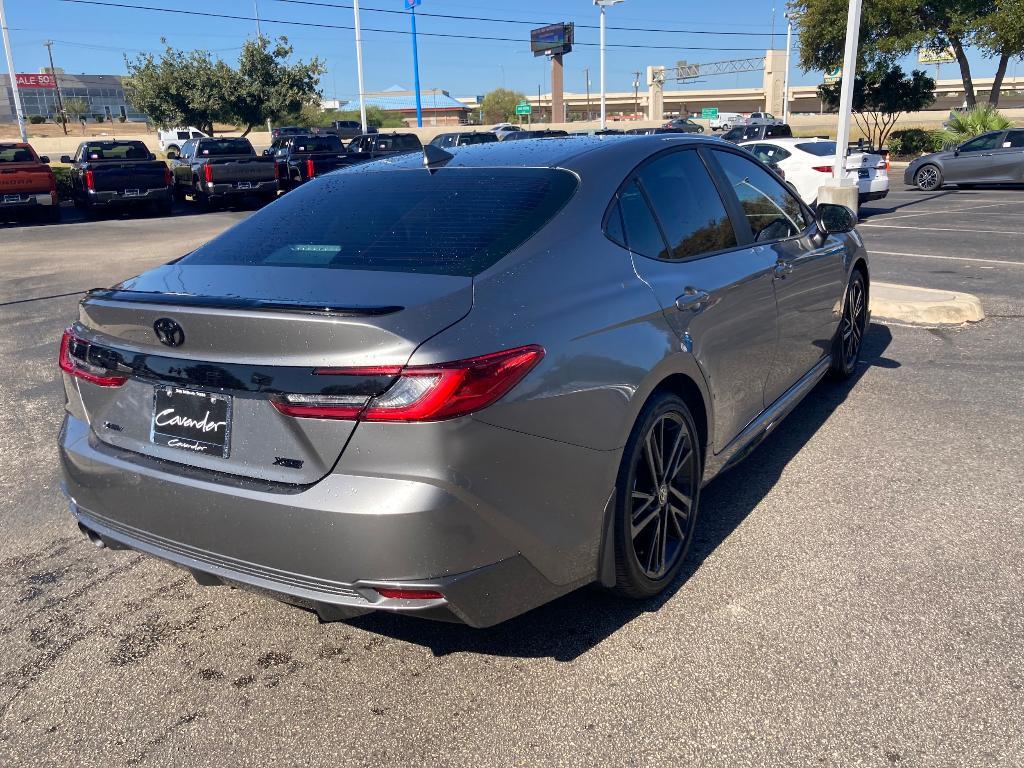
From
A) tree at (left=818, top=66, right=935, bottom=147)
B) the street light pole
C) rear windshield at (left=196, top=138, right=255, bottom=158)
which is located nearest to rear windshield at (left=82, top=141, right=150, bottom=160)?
rear windshield at (left=196, top=138, right=255, bottom=158)

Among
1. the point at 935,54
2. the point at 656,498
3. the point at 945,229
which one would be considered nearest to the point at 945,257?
the point at 945,229

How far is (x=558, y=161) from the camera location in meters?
3.47

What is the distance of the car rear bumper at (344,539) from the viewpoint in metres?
2.38

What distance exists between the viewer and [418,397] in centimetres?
233

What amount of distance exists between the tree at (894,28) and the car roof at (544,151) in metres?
34.4

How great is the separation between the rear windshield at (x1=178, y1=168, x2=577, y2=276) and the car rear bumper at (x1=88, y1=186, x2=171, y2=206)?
19.4 meters

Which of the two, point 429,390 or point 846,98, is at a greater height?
point 846,98

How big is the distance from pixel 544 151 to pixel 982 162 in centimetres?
2233

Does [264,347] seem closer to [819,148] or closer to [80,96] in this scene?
[819,148]

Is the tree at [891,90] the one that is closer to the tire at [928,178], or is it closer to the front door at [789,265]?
the tire at [928,178]

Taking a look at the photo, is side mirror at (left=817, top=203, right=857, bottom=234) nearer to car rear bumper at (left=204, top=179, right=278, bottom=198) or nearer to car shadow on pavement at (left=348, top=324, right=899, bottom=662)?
car shadow on pavement at (left=348, top=324, right=899, bottom=662)

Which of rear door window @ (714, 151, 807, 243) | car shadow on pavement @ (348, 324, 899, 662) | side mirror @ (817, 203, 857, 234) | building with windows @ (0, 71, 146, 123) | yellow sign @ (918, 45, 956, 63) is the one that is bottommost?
car shadow on pavement @ (348, 324, 899, 662)

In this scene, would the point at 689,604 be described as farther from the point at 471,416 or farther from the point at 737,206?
the point at 737,206

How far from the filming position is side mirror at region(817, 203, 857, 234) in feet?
16.8
